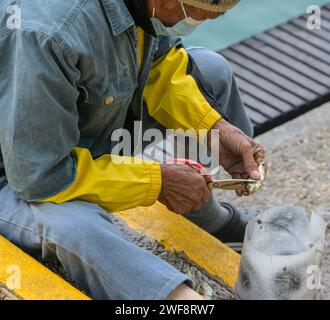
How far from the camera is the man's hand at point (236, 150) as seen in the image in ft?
11.3

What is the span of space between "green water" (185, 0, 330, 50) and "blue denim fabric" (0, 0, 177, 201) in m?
4.18

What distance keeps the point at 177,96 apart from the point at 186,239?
542 mm

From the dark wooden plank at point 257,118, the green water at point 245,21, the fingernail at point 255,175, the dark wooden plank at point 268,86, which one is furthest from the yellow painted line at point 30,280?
the green water at point 245,21

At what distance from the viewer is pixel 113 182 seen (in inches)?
120

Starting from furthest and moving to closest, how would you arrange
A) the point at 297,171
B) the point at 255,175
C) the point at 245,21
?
the point at 245,21 → the point at 297,171 → the point at 255,175

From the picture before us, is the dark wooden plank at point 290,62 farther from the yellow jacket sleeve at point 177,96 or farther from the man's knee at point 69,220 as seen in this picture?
the man's knee at point 69,220

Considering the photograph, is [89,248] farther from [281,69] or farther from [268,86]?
[281,69]

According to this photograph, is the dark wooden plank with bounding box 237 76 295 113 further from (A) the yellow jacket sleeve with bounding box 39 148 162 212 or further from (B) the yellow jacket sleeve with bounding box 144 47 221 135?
(A) the yellow jacket sleeve with bounding box 39 148 162 212

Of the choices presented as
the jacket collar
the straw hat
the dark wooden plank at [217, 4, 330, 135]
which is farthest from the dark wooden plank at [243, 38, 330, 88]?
the jacket collar

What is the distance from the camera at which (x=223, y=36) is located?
7.29 metres

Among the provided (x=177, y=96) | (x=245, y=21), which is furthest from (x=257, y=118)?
(x=245, y=21)

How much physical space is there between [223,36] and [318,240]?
4.21 metres

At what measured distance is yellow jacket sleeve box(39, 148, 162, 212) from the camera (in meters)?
3.02

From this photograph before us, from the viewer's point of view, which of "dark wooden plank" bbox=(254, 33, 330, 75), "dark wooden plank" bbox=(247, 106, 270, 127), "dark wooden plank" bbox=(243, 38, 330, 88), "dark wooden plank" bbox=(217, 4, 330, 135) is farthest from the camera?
"dark wooden plank" bbox=(254, 33, 330, 75)
